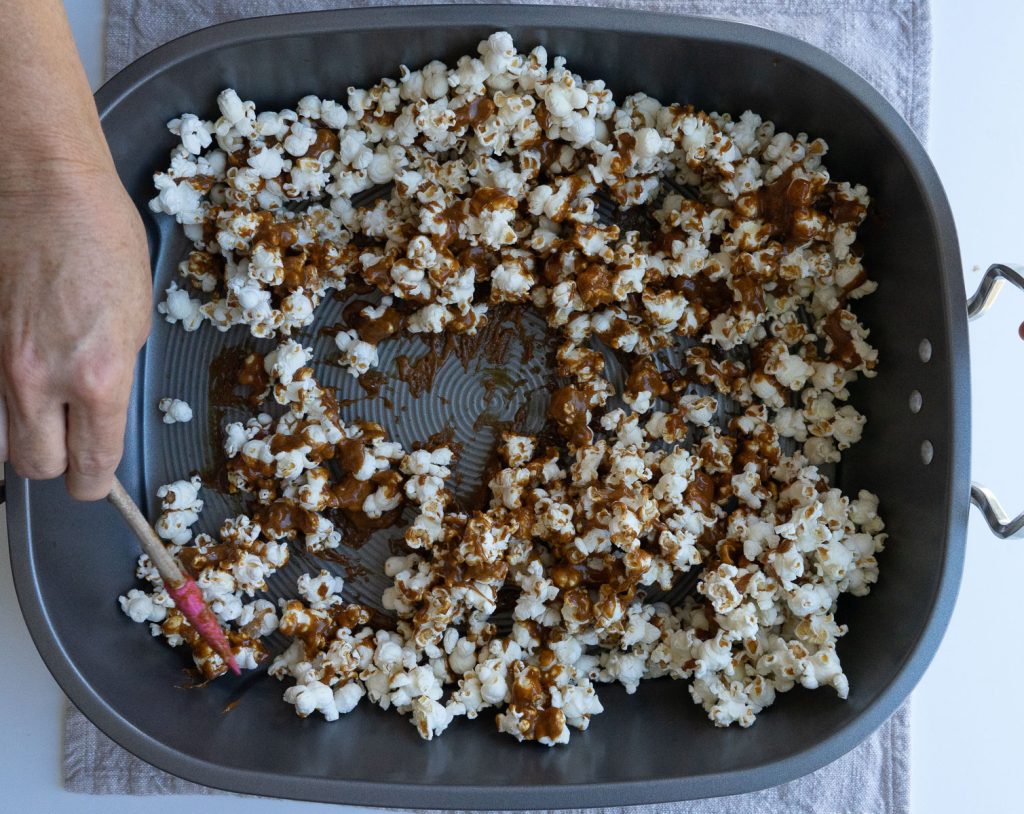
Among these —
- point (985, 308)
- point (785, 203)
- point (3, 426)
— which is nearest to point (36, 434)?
point (3, 426)

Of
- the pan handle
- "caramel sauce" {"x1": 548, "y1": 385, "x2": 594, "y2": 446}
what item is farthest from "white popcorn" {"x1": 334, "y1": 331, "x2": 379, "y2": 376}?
the pan handle

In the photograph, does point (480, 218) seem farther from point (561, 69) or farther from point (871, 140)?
point (871, 140)

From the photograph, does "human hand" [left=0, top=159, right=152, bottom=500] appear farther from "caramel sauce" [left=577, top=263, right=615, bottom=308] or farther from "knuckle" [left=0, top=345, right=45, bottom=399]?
"caramel sauce" [left=577, top=263, right=615, bottom=308]

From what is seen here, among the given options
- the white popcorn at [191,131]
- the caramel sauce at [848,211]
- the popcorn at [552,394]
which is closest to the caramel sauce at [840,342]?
the popcorn at [552,394]

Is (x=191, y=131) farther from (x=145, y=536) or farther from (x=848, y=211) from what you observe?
(x=848, y=211)

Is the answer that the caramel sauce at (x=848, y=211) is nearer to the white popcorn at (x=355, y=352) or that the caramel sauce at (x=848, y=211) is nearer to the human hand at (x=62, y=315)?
the white popcorn at (x=355, y=352)

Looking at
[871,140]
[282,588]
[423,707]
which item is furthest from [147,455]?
[871,140]
